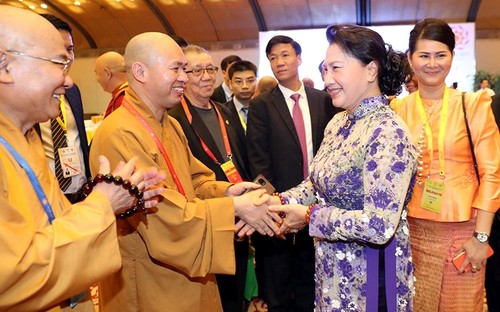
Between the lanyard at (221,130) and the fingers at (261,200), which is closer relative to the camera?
the fingers at (261,200)

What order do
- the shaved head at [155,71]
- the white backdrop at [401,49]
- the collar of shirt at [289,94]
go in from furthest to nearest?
the white backdrop at [401,49] < the collar of shirt at [289,94] < the shaved head at [155,71]

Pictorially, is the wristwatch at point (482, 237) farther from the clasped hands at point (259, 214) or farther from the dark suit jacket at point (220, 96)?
the dark suit jacket at point (220, 96)

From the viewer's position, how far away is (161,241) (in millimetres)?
1843

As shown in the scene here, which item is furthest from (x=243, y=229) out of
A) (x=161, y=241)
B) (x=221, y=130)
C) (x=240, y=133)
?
(x=240, y=133)

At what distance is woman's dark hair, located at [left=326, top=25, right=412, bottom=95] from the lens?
176 centimetres

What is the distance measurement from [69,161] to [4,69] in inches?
59.7

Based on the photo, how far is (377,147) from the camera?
1.63 meters

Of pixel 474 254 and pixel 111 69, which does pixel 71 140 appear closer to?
pixel 111 69

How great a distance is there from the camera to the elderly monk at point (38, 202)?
3.51 feet

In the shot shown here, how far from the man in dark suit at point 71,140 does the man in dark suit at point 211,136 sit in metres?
0.60

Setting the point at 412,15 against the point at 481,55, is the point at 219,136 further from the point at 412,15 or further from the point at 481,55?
the point at 481,55

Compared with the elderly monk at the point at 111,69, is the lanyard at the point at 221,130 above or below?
below

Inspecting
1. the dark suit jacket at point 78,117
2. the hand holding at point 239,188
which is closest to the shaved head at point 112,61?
the dark suit jacket at point 78,117

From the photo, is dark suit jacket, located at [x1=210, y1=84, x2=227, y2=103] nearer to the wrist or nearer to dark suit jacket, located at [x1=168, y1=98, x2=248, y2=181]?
dark suit jacket, located at [x1=168, y1=98, x2=248, y2=181]
